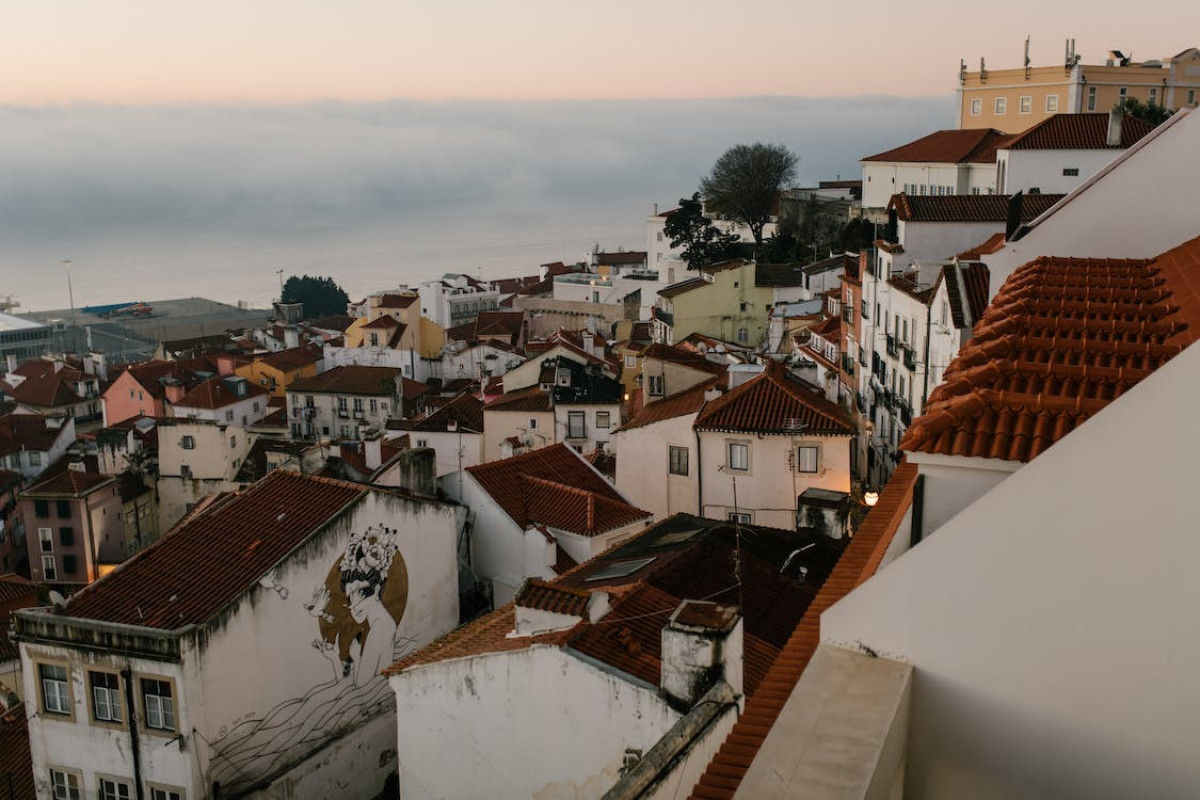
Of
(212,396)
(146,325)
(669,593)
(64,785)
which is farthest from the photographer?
(146,325)

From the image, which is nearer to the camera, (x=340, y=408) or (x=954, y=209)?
(x=954, y=209)

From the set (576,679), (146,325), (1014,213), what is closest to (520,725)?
(576,679)

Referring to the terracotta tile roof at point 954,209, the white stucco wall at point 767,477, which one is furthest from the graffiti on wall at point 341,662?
the terracotta tile roof at point 954,209

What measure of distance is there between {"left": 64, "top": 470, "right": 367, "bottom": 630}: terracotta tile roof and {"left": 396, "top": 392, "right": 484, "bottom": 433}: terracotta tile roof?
19.3 metres

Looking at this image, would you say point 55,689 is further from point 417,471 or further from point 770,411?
point 770,411

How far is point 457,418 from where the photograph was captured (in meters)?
37.5

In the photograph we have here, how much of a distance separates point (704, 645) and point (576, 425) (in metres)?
30.2

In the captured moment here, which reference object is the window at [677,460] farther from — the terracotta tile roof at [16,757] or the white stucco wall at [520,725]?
the white stucco wall at [520,725]

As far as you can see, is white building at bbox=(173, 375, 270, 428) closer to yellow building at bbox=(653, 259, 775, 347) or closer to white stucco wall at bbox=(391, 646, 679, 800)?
yellow building at bbox=(653, 259, 775, 347)

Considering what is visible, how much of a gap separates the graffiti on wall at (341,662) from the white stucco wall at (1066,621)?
1194 centimetres

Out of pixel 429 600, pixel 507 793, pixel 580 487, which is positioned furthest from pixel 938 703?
pixel 580 487

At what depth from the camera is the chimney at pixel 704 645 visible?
7.88 meters

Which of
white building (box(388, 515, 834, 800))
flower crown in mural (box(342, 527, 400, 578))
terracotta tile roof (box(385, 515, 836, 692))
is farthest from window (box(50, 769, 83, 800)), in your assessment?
white building (box(388, 515, 834, 800))

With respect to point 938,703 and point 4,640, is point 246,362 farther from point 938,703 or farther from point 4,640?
point 938,703
